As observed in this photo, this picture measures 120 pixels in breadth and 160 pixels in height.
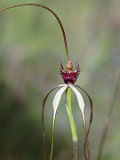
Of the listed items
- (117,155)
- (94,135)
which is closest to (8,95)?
(94,135)

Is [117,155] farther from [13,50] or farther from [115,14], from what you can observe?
[115,14]

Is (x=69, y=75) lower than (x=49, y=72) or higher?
higher

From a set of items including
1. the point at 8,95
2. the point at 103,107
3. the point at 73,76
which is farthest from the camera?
the point at 103,107

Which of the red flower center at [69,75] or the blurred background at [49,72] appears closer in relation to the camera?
the red flower center at [69,75]

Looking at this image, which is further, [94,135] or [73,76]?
[94,135]

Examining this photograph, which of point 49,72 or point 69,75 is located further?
point 49,72

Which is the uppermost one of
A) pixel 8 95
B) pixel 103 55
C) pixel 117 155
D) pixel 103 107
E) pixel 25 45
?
pixel 25 45

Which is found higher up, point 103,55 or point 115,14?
point 115,14

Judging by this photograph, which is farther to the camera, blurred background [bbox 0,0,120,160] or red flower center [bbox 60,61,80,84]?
blurred background [bbox 0,0,120,160]
